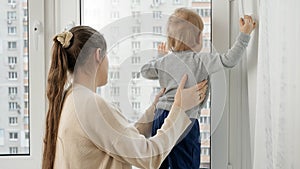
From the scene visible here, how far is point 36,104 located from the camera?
1.73m

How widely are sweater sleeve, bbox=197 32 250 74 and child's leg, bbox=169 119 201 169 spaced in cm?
19

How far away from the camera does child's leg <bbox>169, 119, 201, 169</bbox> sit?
1.47m

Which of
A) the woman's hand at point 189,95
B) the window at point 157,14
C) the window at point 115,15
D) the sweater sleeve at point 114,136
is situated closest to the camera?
the sweater sleeve at point 114,136

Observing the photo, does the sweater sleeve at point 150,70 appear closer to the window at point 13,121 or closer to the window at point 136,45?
the window at point 136,45

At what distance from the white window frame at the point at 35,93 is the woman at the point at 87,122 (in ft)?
1.57

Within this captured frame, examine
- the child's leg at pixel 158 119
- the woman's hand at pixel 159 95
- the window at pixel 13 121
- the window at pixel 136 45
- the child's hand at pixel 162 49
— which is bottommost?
the window at pixel 13 121

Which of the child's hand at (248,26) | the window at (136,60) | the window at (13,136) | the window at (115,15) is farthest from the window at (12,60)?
the child's hand at (248,26)

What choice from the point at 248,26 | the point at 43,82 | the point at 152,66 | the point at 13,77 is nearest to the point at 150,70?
the point at 152,66

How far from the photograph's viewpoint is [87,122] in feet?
3.79

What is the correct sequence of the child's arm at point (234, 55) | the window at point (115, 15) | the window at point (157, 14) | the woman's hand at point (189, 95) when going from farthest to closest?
the window at point (115, 15), the window at point (157, 14), the child's arm at point (234, 55), the woman's hand at point (189, 95)

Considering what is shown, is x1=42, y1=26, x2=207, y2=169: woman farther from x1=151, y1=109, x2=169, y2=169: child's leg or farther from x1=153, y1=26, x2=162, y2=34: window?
x1=153, y1=26, x2=162, y2=34: window

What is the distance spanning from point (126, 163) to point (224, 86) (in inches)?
20.6

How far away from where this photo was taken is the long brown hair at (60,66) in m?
1.21

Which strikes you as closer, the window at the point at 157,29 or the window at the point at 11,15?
the window at the point at 157,29
